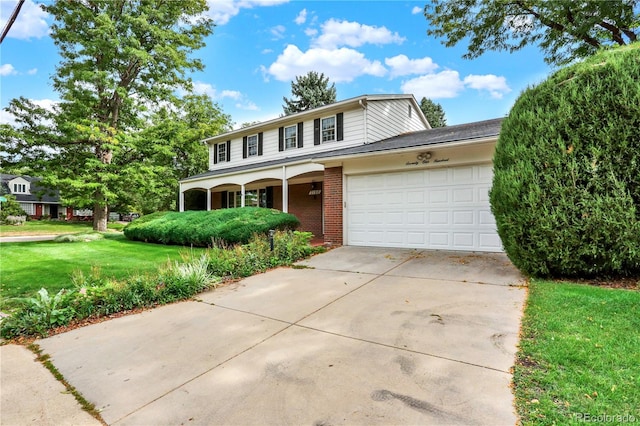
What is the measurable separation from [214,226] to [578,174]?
9.07 meters

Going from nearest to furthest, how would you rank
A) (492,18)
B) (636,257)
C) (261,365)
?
(261,365) → (636,257) → (492,18)

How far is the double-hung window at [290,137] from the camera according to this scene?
13.9 metres

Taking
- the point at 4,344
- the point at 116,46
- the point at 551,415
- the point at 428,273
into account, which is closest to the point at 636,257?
the point at 428,273

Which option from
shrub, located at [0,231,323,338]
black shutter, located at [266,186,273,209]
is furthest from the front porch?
shrub, located at [0,231,323,338]

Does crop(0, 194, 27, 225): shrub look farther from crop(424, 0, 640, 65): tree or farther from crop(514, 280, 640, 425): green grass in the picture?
crop(514, 280, 640, 425): green grass

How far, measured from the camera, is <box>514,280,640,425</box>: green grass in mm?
1951

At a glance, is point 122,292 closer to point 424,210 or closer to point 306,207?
point 424,210

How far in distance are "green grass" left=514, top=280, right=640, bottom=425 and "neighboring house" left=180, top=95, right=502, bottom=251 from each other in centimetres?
396

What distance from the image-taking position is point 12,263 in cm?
840

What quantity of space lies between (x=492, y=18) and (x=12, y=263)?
718 inches

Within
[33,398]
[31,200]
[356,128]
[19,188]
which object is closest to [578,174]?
[33,398]

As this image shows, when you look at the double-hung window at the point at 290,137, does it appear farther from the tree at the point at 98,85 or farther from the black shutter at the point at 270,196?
the tree at the point at 98,85

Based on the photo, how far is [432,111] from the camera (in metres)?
32.2

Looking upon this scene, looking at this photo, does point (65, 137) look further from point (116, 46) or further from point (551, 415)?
point (551, 415)
